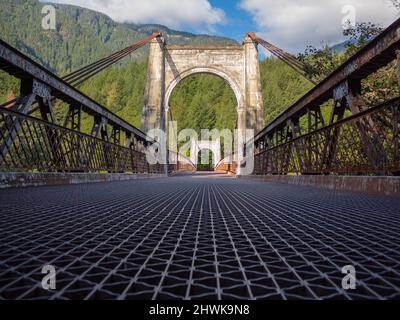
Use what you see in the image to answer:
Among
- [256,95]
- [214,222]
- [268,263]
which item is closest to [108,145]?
[214,222]

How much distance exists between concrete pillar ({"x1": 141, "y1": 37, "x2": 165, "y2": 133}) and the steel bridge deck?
84.5ft

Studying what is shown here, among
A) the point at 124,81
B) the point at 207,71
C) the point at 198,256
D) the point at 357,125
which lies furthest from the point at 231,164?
the point at 124,81

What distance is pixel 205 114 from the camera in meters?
69.8

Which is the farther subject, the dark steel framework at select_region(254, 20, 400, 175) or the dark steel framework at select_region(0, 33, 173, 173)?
the dark steel framework at select_region(0, 33, 173, 173)

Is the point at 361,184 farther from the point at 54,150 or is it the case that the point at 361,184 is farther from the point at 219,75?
the point at 219,75

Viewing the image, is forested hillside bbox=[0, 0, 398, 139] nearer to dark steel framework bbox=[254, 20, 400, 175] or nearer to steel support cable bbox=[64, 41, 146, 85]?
dark steel framework bbox=[254, 20, 400, 175]

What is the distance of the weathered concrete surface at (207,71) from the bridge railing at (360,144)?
19.6 m

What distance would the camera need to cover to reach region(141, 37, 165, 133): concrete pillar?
90.7ft

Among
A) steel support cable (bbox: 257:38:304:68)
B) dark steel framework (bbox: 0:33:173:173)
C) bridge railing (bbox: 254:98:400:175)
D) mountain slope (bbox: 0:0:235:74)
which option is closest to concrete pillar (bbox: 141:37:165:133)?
steel support cable (bbox: 257:38:304:68)

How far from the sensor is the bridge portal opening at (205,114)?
213 ft

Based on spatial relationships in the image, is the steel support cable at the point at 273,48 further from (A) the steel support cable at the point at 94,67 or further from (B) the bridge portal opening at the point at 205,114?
(B) the bridge portal opening at the point at 205,114

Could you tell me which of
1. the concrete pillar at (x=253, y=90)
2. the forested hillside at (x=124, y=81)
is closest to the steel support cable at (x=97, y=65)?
the concrete pillar at (x=253, y=90)
